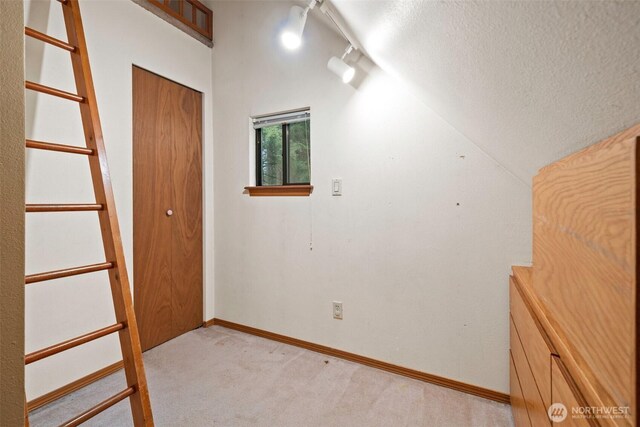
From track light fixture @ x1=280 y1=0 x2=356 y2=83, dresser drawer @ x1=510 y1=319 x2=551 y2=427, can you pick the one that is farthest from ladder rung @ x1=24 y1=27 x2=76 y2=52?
dresser drawer @ x1=510 y1=319 x2=551 y2=427

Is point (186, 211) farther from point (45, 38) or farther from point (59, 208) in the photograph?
point (45, 38)

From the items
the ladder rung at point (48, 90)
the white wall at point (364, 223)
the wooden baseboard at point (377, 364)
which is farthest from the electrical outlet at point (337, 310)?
the ladder rung at point (48, 90)

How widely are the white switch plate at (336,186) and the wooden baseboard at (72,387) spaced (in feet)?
5.83

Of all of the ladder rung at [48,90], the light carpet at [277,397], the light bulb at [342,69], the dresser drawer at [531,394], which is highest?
the light bulb at [342,69]

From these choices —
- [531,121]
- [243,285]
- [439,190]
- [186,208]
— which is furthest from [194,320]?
[531,121]

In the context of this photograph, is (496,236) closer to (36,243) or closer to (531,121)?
(531,121)

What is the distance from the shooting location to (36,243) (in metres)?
1.54

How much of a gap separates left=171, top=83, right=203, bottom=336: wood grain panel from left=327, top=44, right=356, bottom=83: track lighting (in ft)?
4.03

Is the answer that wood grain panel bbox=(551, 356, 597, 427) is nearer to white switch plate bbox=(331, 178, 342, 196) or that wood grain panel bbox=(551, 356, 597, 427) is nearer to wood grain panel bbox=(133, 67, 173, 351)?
white switch plate bbox=(331, 178, 342, 196)

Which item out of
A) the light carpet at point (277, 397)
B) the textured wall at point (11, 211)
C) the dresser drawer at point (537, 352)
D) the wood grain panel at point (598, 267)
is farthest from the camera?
the light carpet at point (277, 397)

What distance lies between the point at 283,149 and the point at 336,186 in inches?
24.4

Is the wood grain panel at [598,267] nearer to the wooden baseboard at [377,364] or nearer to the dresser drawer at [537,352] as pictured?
the dresser drawer at [537,352]

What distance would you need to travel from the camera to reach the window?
2250 mm

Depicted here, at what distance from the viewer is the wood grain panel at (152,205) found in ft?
6.72
